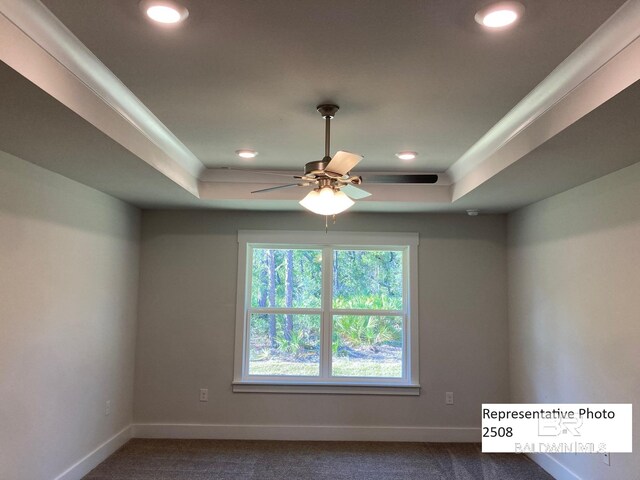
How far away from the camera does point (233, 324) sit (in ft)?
15.8

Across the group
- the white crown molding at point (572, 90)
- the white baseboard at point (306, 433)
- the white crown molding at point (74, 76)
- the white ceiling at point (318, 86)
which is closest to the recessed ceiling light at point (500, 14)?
the white ceiling at point (318, 86)

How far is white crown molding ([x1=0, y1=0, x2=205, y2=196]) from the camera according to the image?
5.49 feet

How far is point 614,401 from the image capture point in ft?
9.95

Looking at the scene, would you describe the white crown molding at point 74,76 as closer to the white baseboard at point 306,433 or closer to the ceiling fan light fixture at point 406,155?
the ceiling fan light fixture at point 406,155

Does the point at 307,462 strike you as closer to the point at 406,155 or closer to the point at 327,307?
the point at 327,307

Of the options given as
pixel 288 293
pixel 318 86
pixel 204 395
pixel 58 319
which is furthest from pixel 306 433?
pixel 318 86

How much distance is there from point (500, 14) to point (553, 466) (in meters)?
3.59

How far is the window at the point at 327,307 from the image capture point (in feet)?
15.9

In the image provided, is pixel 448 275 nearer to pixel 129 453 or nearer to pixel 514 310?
pixel 514 310

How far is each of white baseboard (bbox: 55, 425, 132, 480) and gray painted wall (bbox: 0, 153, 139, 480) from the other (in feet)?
0.17

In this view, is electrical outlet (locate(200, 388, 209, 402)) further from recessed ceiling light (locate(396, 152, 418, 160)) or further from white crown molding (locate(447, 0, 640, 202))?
white crown molding (locate(447, 0, 640, 202))

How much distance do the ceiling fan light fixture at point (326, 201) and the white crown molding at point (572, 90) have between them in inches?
43.2

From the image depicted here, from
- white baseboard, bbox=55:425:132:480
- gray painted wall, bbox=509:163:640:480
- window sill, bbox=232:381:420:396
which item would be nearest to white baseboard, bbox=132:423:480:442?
white baseboard, bbox=55:425:132:480

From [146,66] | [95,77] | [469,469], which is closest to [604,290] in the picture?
[469,469]
